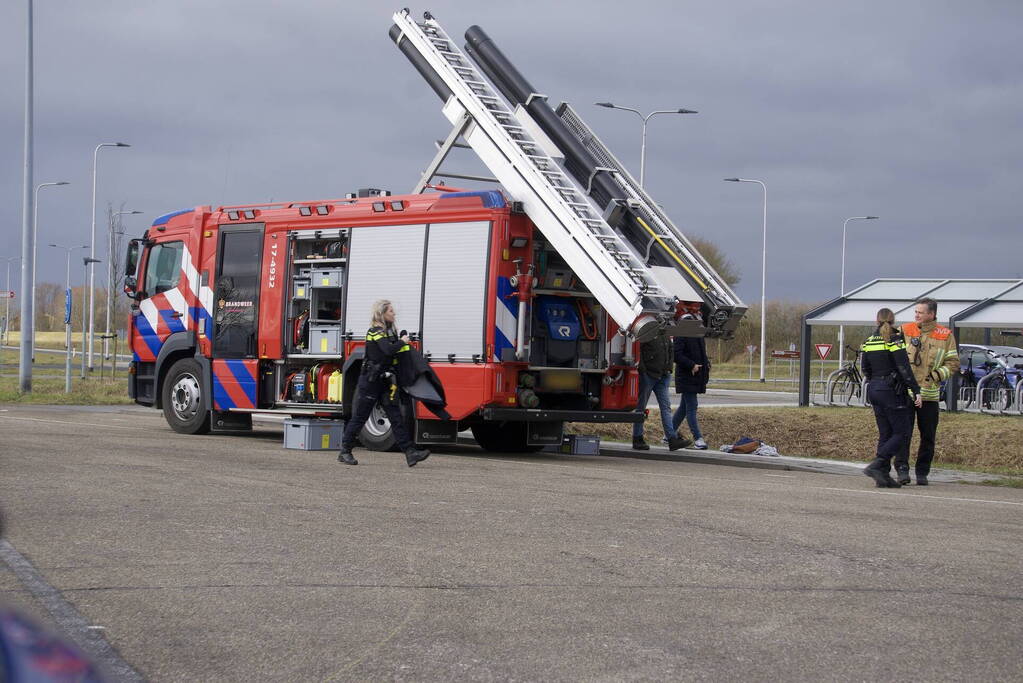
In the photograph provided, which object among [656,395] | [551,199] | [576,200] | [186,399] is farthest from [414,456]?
[186,399]

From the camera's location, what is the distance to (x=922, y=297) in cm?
2498

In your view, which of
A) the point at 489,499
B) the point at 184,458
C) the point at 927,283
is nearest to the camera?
the point at 489,499

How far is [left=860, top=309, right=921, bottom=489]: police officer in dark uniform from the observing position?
12125 mm

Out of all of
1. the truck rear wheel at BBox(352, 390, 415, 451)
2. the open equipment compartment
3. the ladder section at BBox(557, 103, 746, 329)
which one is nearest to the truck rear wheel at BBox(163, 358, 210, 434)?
the open equipment compartment

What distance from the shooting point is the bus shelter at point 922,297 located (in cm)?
2342

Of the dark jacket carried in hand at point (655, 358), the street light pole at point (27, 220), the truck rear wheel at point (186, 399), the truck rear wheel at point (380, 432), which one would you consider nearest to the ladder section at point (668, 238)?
the dark jacket carried in hand at point (655, 358)

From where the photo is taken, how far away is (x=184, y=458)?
41.3 ft

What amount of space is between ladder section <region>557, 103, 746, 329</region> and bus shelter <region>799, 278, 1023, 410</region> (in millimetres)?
9731

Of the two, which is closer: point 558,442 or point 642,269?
point 642,269

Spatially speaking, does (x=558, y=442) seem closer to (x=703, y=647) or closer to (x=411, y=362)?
(x=411, y=362)

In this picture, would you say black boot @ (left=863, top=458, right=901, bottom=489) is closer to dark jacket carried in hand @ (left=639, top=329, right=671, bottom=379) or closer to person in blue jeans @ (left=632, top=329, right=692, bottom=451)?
person in blue jeans @ (left=632, top=329, right=692, bottom=451)

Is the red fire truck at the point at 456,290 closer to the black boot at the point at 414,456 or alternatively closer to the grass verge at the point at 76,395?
the black boot at the point at 414,456

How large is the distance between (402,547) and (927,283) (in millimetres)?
21091

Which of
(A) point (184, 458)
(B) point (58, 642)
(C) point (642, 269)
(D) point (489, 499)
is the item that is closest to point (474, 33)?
(C) point (642, 269)
